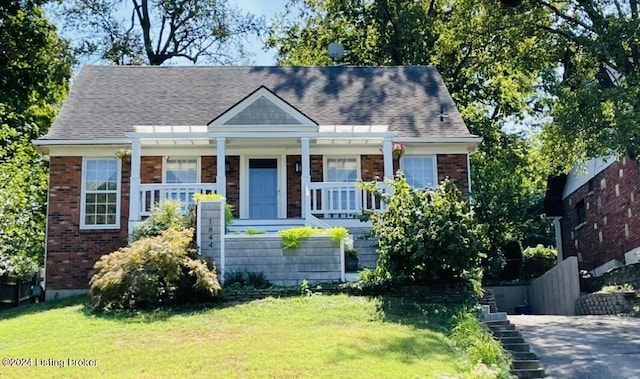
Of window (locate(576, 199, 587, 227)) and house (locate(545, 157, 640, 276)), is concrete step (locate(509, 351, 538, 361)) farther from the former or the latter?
window (locate(576, 199, 587, 227))

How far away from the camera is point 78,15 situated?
3512cm

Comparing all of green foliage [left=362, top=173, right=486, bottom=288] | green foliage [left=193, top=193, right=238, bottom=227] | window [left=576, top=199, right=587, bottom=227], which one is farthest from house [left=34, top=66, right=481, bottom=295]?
window [left=576, top=199, right=587, bottom=227]

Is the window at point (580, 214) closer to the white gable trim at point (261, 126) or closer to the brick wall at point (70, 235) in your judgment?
the white gable trim at point (261, 126)

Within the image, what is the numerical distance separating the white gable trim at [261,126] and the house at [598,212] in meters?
8.18

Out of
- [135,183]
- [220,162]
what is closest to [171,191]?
[135,183]

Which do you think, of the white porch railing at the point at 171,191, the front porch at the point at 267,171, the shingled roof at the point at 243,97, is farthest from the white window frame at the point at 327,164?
the white porch railing at the point at 171,191

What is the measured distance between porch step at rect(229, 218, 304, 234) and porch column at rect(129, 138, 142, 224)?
2212mm

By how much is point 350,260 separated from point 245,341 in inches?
218

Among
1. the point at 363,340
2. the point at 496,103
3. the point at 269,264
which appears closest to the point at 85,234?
the point at 269,264

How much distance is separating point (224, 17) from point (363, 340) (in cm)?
2888

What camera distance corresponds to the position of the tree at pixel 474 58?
23641 millimetres

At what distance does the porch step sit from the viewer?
55.5ft

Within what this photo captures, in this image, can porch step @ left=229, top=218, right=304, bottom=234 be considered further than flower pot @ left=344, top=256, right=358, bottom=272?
Yes

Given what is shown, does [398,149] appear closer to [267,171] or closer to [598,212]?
[267,171]
